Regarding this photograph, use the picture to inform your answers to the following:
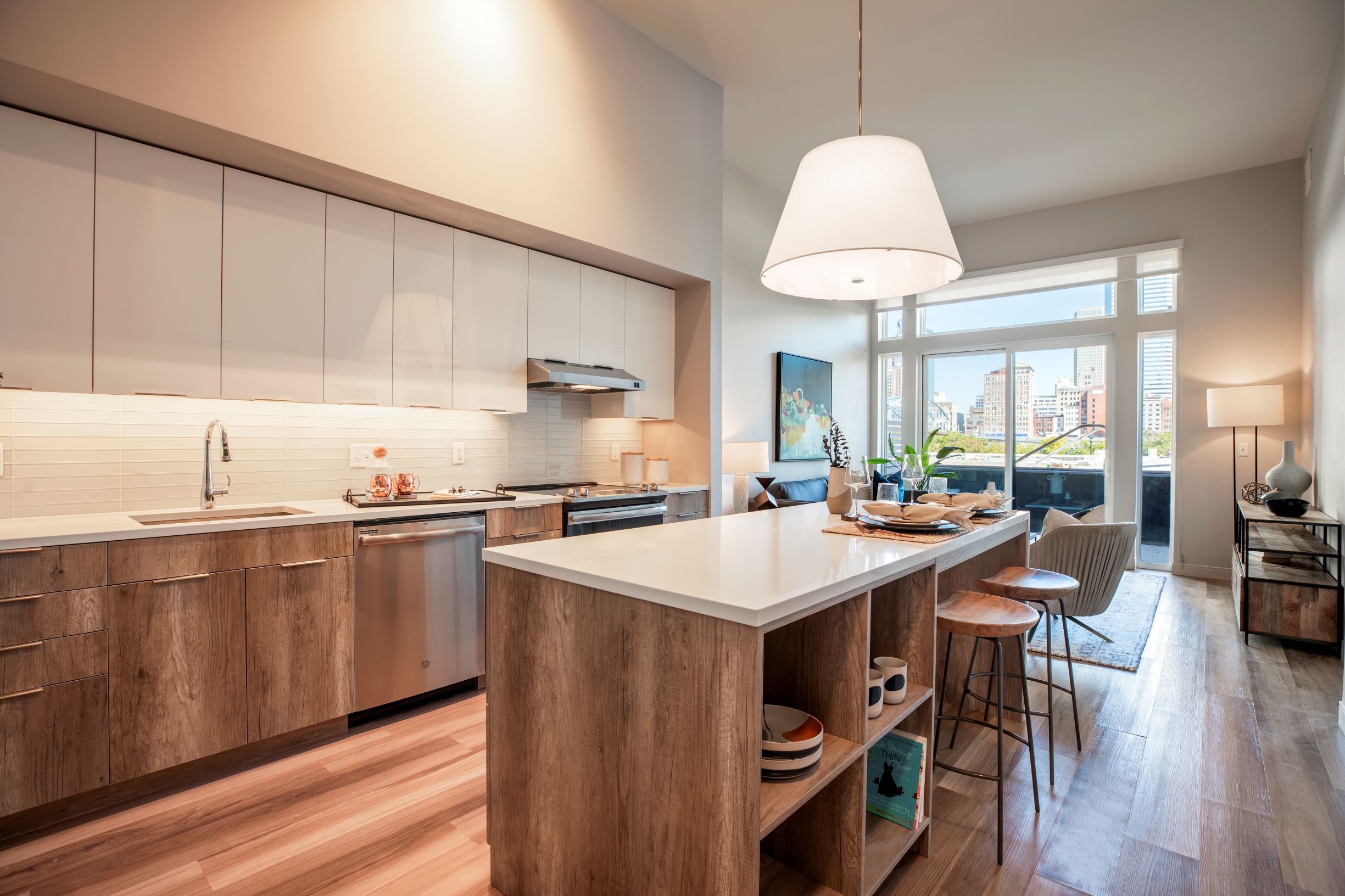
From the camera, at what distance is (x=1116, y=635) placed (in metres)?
3.79

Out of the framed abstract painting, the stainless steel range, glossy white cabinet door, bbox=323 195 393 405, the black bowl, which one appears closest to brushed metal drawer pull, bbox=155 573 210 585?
glossy white cabinet door, bbox=323 195 393 405

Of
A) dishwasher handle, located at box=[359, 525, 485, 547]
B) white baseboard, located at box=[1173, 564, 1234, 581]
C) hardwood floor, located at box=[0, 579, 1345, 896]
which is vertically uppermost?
dishwasher handle, located at box=[359, 525, 485, 547]

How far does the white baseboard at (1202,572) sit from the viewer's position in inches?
210

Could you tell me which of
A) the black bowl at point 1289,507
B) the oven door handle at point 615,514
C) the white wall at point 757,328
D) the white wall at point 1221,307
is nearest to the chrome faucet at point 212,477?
the oven door handle at point 615,514

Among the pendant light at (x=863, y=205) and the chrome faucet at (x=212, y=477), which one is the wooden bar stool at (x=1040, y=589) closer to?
the pendant light at (x=863, y=205)

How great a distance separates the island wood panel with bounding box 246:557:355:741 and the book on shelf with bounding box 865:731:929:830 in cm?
194

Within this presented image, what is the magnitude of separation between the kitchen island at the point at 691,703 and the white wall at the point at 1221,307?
5112 millimetres

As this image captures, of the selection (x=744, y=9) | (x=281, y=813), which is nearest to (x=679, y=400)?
(x=744, y=9)

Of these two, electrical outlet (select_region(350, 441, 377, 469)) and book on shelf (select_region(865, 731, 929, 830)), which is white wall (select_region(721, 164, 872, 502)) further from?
book on shelf (select_region(865, 731, 929, 830))

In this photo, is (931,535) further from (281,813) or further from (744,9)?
(744,9)

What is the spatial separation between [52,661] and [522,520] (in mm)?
1629

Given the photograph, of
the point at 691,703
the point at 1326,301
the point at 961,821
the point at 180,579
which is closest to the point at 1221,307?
the point at 1326,301

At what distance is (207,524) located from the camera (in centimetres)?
211

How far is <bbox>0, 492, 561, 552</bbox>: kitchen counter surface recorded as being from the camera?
6.05 ft
